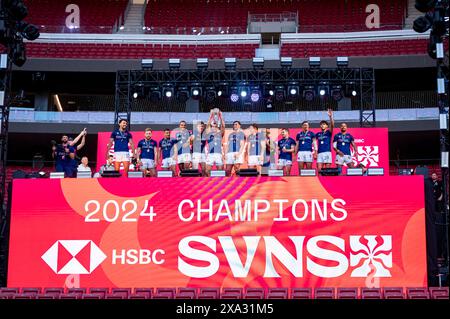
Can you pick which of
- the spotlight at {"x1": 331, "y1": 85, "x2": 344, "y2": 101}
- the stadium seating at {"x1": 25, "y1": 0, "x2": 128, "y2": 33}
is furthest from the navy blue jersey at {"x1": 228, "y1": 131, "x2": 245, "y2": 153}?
the stadium seating at {"x1": 25, "y1": 0, "x2": 128, "y2": 33}

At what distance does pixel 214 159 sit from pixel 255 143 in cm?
109

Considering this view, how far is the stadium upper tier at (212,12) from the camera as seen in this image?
32406mm

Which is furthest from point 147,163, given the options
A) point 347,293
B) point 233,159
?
point 347,293

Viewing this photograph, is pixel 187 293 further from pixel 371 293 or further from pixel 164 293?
pixel 371 293

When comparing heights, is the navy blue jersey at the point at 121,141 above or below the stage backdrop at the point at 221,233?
above

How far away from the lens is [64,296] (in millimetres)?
12125

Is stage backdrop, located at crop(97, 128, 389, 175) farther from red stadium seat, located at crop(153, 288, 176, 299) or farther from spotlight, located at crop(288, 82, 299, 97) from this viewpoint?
red stadium seat, located at crop(153, 288, 176, 299)

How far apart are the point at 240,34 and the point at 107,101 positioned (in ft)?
22.0

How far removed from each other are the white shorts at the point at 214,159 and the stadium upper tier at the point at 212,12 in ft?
57.5

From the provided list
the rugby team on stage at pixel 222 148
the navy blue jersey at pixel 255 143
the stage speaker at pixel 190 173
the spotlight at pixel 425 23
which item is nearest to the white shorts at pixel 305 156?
the rugby team on stage at pixel 222 148

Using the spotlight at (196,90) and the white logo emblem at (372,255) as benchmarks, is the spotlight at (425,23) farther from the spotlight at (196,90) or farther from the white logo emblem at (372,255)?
the spotlight at (196,90)

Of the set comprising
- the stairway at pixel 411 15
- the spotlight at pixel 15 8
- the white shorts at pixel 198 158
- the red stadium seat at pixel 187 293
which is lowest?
the red stadium seat at pixel 187 293
